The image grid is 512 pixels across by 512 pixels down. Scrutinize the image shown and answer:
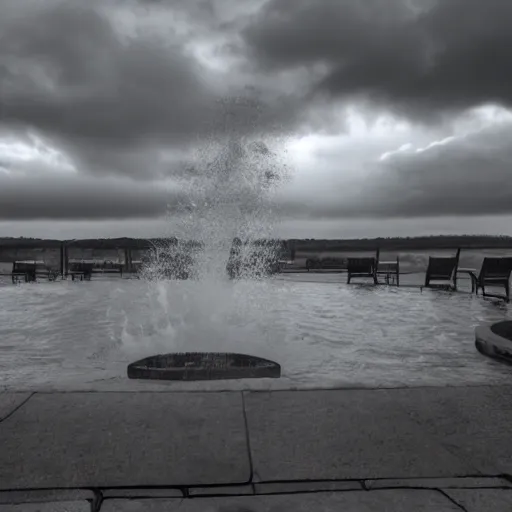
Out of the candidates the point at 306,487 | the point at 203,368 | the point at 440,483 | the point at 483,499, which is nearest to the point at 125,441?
the point at 306,487

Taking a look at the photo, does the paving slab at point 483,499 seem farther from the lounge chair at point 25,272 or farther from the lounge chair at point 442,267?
the lounge chair at point 25,272

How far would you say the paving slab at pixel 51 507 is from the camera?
2.28 m

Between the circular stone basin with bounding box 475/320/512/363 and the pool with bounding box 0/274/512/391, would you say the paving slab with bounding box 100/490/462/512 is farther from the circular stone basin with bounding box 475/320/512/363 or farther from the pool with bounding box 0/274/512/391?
the circular stone basin with bounding box 475/320/512/363

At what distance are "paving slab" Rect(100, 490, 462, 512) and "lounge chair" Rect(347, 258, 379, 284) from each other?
1535 centimetres

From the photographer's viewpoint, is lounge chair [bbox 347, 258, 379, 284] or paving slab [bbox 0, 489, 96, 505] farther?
lounge chair [bbox 347, 258, 379, 284]

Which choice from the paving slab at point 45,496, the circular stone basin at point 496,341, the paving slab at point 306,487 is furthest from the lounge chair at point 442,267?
the paving slab at point 45,496

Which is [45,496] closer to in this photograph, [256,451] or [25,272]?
[256,451]

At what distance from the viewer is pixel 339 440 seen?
3105 millimetres

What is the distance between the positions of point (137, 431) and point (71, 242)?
63.2 feet

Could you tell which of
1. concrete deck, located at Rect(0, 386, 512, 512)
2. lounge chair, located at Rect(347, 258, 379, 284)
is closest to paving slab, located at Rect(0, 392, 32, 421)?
concrete deck, located at Rect(0, 386, 512, 512)

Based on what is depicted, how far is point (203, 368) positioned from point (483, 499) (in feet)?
9.04

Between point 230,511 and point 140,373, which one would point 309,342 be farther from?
point 230,511

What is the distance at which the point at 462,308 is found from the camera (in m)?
10.5

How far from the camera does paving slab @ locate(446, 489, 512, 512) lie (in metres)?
2.34
